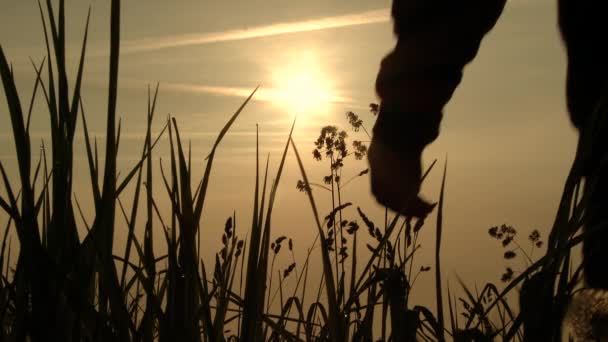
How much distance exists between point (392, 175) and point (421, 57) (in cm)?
38

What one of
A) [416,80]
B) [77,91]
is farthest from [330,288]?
[416,80]

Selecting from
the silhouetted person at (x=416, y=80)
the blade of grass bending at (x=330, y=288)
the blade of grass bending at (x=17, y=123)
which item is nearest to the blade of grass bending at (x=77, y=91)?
the blade of grass bending at (x=17, y=123)

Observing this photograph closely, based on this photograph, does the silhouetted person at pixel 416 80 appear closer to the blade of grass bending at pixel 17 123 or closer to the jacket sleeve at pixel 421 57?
the jacket sleeve at pixel 421 57

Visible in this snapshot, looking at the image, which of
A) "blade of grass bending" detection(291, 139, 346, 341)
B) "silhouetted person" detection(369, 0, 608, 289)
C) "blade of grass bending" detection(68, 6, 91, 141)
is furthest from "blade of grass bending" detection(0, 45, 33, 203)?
"silhouetted person" detection(369, 0, 608, 289)

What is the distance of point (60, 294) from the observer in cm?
118

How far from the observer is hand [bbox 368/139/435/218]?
75.8 inches

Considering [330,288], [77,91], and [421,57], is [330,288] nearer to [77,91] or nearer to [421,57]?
[77,91]

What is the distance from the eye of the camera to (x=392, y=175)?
1958 mm

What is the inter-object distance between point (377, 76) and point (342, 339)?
90cm

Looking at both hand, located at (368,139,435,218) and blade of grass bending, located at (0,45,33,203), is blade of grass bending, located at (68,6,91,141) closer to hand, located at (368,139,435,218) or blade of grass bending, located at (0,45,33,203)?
blade of grass bending, located at (0,45,33,203)

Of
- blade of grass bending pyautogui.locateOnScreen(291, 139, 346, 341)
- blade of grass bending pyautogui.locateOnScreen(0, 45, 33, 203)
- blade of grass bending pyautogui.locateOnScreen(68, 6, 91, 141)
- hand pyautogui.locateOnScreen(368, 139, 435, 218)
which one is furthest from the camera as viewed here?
hand pyautogui.locateOnScreen(368, 139, 435, 218)

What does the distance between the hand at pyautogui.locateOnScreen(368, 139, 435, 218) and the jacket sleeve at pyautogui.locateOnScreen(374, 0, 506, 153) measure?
0.09ft

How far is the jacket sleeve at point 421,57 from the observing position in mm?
1937

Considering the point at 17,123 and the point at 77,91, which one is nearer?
the point at 17,123
